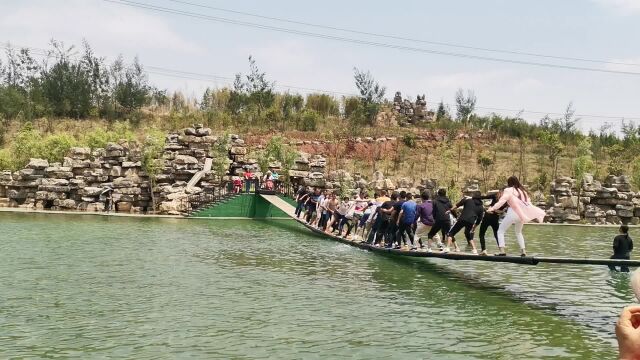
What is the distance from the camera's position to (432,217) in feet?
57.3

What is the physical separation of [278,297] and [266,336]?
10.5ft

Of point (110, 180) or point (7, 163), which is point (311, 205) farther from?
point (7, 163)

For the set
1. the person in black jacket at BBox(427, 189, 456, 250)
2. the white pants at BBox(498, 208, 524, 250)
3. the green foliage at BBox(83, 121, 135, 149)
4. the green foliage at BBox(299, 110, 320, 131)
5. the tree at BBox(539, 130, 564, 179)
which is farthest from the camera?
the green foliage at BBox(299, 110, 320, 131)

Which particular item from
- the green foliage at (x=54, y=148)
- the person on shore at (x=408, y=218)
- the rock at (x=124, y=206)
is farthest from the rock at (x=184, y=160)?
the person on shore at (x=408, y=218)

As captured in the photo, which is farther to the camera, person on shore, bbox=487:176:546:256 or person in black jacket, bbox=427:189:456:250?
person in black jacket, bbox=427:189:456:250

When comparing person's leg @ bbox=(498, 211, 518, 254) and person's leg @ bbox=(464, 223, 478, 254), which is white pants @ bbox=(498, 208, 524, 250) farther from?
person's leg @ bbox=(464, 223, 478, 254)

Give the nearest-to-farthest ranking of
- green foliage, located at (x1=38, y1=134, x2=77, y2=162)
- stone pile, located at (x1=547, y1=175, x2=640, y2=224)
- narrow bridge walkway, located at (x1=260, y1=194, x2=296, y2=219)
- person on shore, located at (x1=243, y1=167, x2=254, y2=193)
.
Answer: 1. narrow bridge walkway, located at (x1=260, y1=194, x2=296, y2=219)
2. person on shore, located at (x1=243, y1=167, x2=254, y2=193)
3. stone pile, located at (x1=547, y1=175, x2=640, y2=224)
4. green foliage, located at (x1=38, y1=134, x2=77, y2=162)

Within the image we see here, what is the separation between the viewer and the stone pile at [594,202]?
4212cm

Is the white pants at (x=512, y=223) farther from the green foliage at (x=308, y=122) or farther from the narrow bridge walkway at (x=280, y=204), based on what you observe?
the green foliage at (x=308, y=122)

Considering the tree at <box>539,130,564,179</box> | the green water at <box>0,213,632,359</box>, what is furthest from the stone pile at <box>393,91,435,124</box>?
the green water at <box>0,213,632,359</box>

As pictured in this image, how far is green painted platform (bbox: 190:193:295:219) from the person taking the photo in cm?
3662

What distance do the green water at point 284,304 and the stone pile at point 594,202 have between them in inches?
829

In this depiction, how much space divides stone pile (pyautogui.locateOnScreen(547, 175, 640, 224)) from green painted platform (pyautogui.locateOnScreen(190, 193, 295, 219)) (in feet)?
63.2

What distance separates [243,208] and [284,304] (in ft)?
82.4
